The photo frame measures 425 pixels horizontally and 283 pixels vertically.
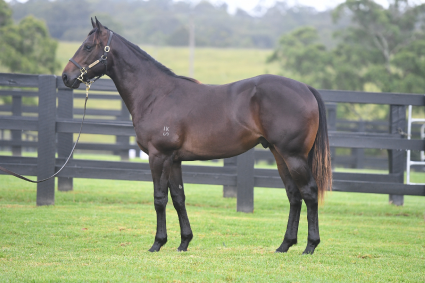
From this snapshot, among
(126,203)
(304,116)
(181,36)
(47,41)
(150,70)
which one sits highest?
(181,36)

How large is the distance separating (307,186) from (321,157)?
1.19 feet

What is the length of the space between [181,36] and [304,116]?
6759cm

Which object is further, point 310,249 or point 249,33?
point 249,33

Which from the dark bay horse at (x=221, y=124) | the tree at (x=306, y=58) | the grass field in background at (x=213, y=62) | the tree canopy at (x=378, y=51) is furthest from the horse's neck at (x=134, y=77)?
the grass field in background at (x=213, y=62)

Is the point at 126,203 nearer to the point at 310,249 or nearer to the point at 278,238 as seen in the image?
the point at 278,238

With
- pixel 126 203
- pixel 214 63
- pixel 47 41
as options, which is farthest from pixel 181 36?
pixel 126 203

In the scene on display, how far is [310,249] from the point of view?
14.7 feet

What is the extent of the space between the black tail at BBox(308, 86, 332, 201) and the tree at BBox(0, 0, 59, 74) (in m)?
21.3

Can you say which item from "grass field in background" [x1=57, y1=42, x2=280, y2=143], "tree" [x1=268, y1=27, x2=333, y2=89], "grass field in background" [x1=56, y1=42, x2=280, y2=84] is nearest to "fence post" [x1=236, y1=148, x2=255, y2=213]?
"tree" [x1=268, y1=27, x2=333, y2=89]

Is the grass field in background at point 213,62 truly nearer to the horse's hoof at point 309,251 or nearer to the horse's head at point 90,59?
the horse's head at point 90,59

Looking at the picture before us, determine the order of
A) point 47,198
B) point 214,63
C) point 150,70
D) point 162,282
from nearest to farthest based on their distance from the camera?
point 162,282, point 150,70, point 47,198, point 214,63

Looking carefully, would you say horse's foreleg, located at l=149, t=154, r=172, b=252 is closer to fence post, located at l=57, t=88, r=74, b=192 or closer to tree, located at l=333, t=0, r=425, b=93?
fence post, located at l=57, t=88, r=74, b=192

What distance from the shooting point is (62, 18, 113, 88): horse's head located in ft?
14.9

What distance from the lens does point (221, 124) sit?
14.4 feet
